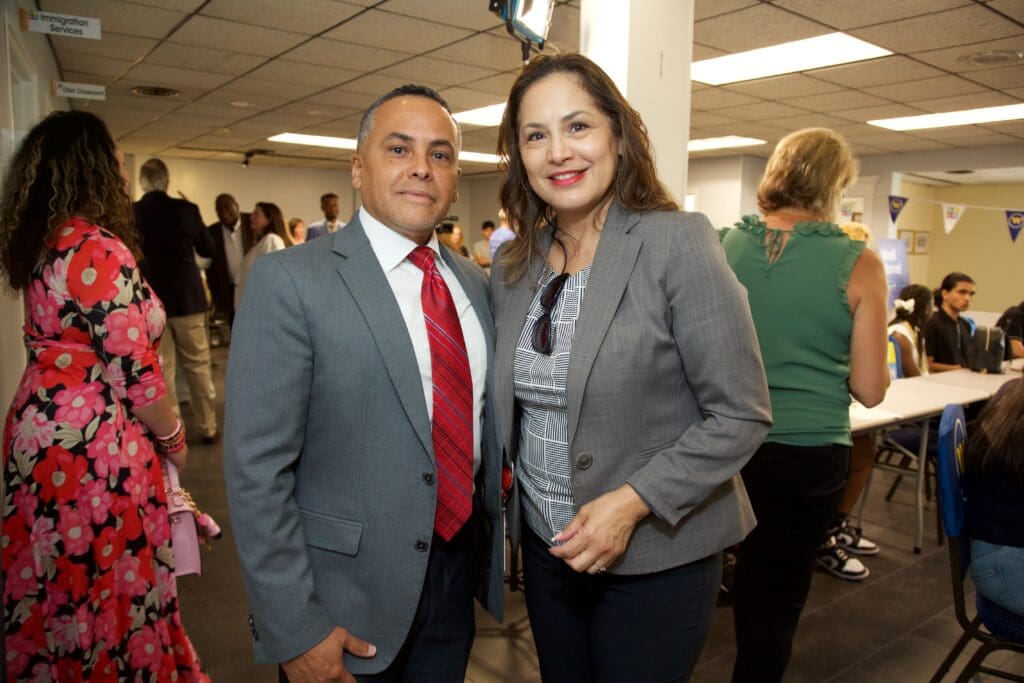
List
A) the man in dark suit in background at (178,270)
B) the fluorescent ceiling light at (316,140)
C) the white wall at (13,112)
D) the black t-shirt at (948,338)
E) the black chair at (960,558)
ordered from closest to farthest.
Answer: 1. the black chair at (960,558)
2. the white wall at (13,112)
3. the man in dark suit in background at (178,270)
4. the black t-shirt at (948,338)
5. the fluorescent ceiling light at (316,140)

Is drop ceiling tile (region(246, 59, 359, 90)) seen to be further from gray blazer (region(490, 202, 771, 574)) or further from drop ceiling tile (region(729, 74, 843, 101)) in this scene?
Answer: gray blazer (region(490, 202, 771, 574))

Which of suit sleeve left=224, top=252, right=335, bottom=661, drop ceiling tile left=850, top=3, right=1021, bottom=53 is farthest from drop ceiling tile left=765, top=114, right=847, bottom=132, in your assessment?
suit sleeve left=224, top=252, right=335, bottom=661

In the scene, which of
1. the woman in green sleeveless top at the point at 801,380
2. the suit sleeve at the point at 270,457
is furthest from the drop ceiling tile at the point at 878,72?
the suit sleeve at the point at 270,457

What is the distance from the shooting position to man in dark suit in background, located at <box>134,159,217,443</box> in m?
4.54

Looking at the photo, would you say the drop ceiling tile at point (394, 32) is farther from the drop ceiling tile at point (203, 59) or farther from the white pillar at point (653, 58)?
the white pillar at point (653, 58)

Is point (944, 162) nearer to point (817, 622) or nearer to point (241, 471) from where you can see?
point (817, 622)

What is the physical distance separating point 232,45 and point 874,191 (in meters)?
9.31

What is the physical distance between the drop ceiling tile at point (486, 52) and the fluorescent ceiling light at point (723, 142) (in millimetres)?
4280

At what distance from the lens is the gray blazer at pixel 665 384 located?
115 centimetres

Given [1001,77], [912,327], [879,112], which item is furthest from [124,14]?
[879,112]

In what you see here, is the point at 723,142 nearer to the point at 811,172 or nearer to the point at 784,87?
the point at 784,87

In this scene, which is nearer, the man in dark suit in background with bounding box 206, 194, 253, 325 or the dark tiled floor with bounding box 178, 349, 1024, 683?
the dark tiled floor with bounding box 178, 349, 1024, 683

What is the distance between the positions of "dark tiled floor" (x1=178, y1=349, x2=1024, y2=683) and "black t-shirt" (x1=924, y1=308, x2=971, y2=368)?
2.09 meters

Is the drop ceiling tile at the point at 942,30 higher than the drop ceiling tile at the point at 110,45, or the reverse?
the drop ceiling tile at the point at 110,45
